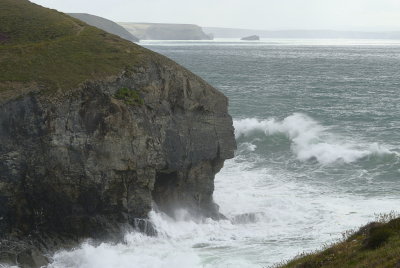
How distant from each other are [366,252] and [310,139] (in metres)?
35.4

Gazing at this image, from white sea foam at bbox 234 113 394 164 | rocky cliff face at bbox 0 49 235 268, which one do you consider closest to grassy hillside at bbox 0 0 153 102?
rocky cliff face at bbox 0 49 235 268

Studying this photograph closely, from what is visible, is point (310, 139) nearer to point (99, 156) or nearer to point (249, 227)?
point (249, 227)

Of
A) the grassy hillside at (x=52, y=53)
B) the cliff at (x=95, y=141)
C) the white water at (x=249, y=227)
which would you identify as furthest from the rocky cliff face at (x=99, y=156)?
the white water at (x=249, y=227)

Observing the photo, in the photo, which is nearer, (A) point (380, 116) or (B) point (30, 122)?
(B) point (30, 122)

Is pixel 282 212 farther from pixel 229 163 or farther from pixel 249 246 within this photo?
pixel 229 163

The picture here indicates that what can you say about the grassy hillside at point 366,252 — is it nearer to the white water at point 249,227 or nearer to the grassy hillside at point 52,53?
the white water at point 249,227

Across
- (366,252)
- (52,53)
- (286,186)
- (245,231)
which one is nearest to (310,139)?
(286,186)

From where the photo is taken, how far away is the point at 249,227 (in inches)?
1284

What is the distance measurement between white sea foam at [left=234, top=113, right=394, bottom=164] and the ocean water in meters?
0.09

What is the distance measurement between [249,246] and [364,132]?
97.8ft

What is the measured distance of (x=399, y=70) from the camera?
119 meters

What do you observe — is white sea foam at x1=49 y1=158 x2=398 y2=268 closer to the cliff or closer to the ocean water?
the ocean water

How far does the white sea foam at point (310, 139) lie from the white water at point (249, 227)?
1931 millimetres

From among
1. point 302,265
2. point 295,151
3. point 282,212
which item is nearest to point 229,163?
point 295,151
